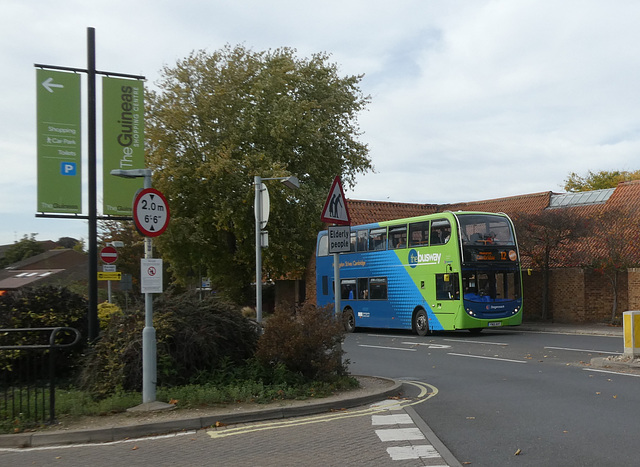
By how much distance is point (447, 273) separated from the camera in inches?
910

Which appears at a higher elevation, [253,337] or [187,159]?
[187,159]

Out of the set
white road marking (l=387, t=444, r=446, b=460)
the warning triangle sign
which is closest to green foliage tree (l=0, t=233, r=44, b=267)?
the warning triangle sign

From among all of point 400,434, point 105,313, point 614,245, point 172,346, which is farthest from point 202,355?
point 614,245

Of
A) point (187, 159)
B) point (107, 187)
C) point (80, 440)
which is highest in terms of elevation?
point (187, 159)

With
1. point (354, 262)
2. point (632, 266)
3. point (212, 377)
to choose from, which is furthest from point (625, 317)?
point (354, 262)

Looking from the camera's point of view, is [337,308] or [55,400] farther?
[337,308]

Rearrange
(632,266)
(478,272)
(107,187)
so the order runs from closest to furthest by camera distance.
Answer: (107,187), (478,272), (632,266)

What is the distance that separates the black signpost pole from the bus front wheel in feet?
48.1

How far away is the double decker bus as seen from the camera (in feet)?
75.0

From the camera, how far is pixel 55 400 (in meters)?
9.45

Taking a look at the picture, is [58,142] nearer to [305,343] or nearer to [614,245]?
[305,343]

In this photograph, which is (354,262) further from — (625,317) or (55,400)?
(55,400)

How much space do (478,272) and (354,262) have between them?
20.9 feet

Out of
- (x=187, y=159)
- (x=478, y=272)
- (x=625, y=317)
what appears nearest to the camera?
(x=625, y=317)
